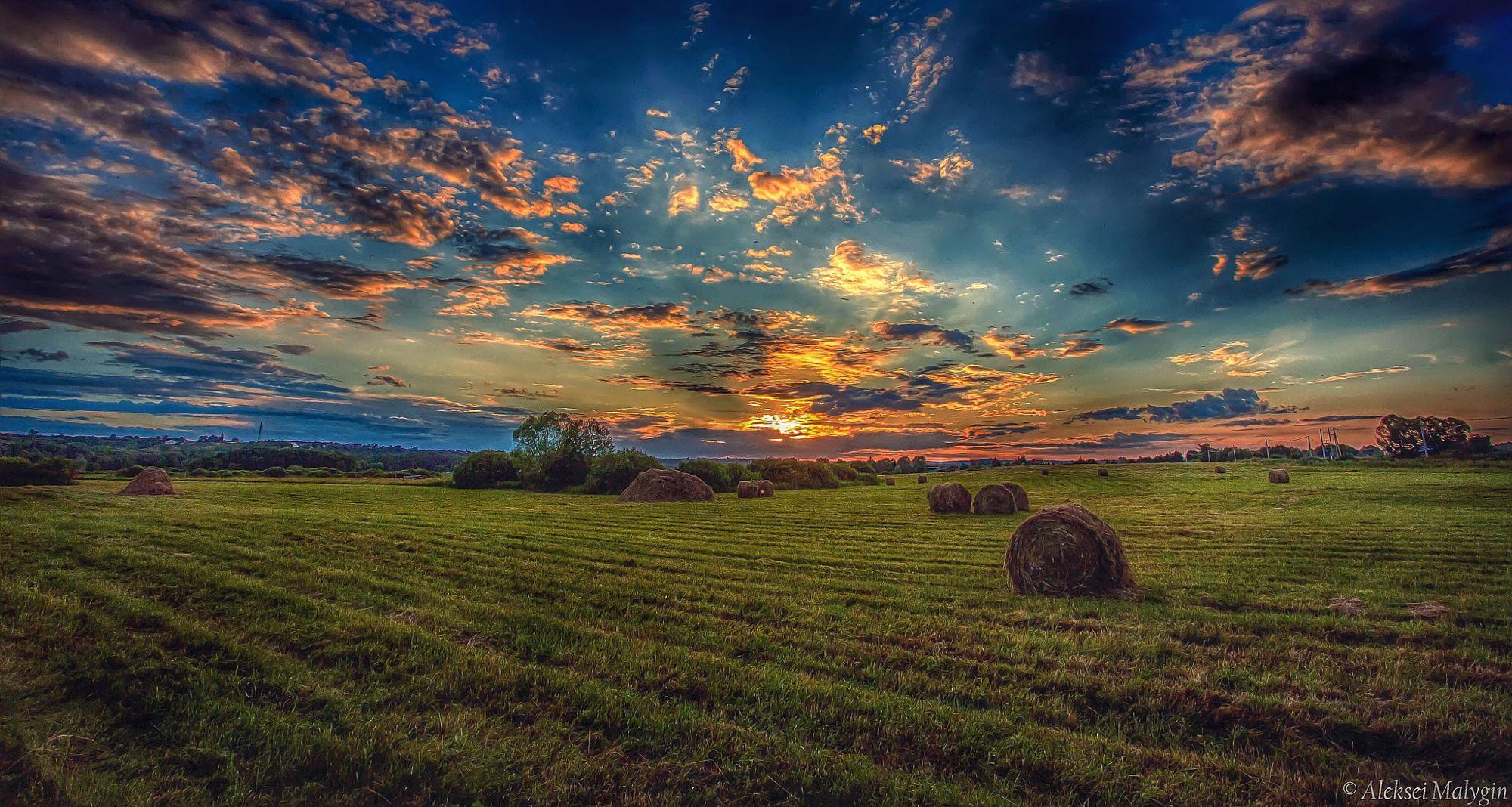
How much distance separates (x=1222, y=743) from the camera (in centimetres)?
495

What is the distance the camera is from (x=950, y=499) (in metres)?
31.0

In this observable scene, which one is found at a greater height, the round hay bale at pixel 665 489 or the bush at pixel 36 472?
the bush at pixel 36 472

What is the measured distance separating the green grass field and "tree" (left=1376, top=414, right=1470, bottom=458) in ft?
306

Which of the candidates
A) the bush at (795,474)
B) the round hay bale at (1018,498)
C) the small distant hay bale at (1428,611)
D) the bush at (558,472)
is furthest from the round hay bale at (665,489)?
the small distant hay bale at (1428,611)

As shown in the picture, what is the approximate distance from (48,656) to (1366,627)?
16.6m

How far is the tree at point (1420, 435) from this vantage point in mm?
73688

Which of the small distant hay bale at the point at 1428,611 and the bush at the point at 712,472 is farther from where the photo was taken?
the bush at the point at 712,472

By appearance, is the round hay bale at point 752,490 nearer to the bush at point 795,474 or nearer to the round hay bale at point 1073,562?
the bush at point 795,474

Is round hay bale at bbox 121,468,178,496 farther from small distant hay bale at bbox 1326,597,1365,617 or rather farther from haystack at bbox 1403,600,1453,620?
haystack at bbox 1403,600,1453,620

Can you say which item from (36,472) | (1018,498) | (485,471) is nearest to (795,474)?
(485,471)

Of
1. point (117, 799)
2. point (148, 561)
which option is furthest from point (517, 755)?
point (148, 561)

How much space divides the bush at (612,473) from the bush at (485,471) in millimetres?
12428

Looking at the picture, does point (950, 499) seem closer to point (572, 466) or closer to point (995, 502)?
point (995, 502)

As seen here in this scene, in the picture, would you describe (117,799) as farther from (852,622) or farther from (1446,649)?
(1446,649)
